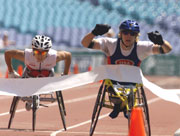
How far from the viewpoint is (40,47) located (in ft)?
32.8

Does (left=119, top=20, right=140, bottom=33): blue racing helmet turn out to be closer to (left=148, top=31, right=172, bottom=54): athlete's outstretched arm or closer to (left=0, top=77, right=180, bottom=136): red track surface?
(left=148, top=31, right=172, bottom=54): athlete's outstretched arm

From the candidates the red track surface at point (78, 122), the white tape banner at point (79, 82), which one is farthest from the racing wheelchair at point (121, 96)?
the red track surface at point (78, 122)

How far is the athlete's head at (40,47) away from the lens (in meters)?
9.98

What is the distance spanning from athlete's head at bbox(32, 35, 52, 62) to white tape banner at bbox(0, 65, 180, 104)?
2.45 ft

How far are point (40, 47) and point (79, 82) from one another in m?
1.35

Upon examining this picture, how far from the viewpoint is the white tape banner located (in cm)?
859

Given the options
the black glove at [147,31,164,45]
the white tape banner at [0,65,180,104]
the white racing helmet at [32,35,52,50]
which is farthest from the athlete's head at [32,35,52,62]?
the black glove at [147,31,164,45]

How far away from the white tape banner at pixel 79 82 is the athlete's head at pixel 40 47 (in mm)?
747

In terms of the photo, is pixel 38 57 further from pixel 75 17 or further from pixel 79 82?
pixel 75 17

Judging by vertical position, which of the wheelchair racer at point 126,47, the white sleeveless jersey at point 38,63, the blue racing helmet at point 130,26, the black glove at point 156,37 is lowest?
the white sleeveless jersey at point 38,63

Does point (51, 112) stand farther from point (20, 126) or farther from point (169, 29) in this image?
point (169, 29)

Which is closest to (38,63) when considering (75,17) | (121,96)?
(121,96)

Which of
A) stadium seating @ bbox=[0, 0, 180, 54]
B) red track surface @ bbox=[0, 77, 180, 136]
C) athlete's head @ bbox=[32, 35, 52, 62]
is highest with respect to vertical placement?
athlete's head @ bbox=[32, 35, 52, 62]

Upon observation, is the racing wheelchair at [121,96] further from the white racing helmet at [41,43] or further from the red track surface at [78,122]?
the white racing helmet at [41,43]
